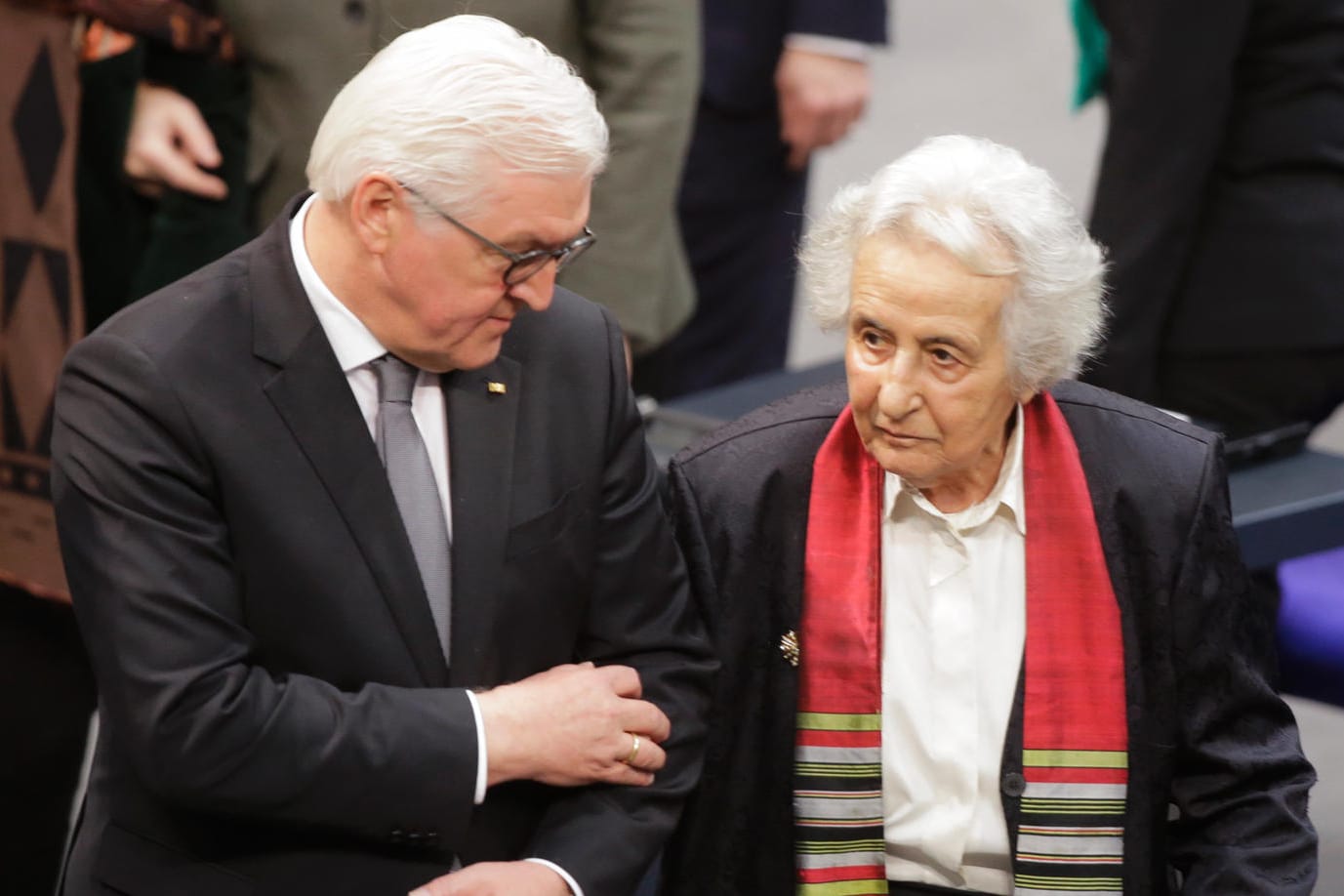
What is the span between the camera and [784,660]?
2.65m

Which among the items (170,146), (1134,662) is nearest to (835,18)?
(170,146)

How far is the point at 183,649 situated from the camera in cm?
225

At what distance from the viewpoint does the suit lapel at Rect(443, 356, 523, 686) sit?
2.41 metres

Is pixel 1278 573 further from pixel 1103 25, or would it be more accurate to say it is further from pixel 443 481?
pixel 443 481

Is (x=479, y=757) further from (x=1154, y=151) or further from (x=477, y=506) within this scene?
(x=1154, y=151)

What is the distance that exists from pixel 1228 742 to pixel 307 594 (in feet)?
3.62

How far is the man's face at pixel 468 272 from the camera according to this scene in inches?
89.8

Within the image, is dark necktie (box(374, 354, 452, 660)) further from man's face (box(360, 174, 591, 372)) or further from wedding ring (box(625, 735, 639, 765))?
wedding ring (box(625, 735, 639, 765))

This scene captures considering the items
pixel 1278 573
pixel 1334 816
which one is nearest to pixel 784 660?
pixel 1278 573

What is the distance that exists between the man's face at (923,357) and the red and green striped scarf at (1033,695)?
0.38 ft

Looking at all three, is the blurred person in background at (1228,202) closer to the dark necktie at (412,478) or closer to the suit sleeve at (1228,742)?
the suit sleeve at (1228,742)

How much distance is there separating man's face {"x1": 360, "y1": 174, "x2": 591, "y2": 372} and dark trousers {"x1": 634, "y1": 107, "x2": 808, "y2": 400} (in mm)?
1836

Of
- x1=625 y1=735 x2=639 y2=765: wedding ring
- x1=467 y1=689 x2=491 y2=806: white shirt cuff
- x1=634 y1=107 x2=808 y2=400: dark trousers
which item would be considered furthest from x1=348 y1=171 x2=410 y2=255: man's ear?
x1=634 y1=107 x2=808 y2=400: dark trousers

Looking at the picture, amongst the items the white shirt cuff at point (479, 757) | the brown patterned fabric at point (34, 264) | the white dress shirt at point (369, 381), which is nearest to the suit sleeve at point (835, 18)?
the brown patterned fabric at point (34, 264)
